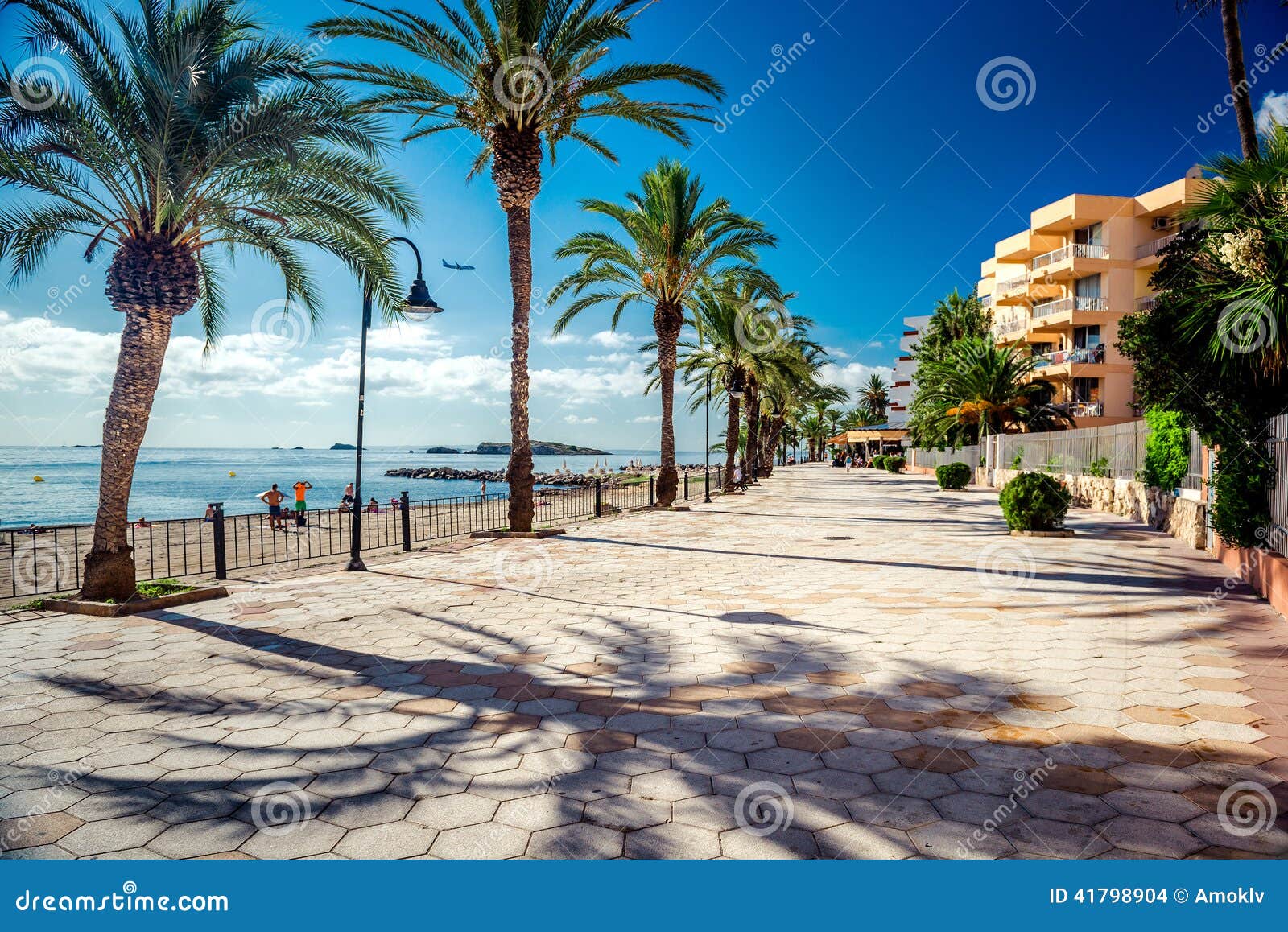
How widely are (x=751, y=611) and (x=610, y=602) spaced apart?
150cm

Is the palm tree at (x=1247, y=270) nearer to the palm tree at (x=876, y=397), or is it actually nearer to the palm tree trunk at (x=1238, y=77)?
the palm tree trunk at (x=1238, y=77)

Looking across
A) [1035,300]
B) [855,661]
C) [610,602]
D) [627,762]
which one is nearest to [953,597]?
[855,661]

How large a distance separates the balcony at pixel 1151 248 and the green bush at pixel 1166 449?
25375mm

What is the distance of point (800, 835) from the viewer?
2.70 m

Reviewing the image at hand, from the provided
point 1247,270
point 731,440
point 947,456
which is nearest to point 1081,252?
point 947,456

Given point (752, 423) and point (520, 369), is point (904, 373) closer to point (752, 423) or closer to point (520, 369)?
point (752, 423)

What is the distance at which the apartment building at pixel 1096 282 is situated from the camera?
33531 millimetres

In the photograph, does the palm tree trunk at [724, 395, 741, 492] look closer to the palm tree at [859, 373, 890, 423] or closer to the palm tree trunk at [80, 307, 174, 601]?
the palm tree trunk at [80, 307, 174, 601]

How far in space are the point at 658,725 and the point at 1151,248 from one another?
132ft

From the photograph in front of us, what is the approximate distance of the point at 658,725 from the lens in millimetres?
3848

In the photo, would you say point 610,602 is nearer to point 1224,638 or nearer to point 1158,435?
point 1224,638

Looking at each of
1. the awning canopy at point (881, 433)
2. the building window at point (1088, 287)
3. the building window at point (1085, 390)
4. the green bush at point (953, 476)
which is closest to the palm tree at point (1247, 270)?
the green bush at point (953, 476)

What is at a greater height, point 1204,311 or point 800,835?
point 1204,311

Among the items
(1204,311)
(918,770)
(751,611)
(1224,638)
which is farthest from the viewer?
(1204,311)
